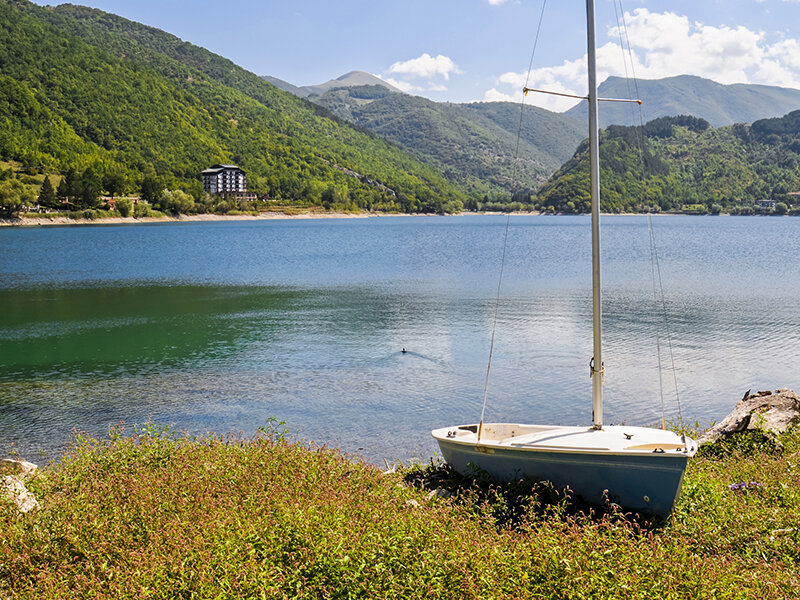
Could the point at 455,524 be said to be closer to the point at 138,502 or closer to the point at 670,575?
the point at 670,575

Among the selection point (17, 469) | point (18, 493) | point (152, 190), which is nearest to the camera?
point (18, 493)

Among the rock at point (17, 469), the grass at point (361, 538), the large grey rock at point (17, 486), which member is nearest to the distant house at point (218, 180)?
the rock at point (17, 469)

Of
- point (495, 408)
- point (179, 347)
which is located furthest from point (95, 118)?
point (495, 408)

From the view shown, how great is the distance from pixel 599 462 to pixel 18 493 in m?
7.94

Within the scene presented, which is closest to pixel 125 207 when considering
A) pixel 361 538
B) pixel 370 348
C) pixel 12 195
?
pixel 12 195

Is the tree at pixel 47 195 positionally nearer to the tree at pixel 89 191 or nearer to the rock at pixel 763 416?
the tree at pixel 89 191

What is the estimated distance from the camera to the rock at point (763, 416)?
12906 mm

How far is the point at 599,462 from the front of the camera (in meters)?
9.45

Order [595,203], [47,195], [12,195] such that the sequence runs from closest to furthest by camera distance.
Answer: [595,203] < [12,195] < [47,195]

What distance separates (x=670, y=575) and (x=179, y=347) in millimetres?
23374

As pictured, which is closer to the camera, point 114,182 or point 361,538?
point 361,538

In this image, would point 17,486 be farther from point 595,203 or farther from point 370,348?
point 370,348

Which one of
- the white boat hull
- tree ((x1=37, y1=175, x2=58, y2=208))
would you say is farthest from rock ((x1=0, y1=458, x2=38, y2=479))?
tree ((x1=37, y1=175, x2=58, y2=208))

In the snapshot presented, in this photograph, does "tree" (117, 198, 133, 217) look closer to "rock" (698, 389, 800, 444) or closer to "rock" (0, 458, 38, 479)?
"rock" (0, 458, 38, 479)
